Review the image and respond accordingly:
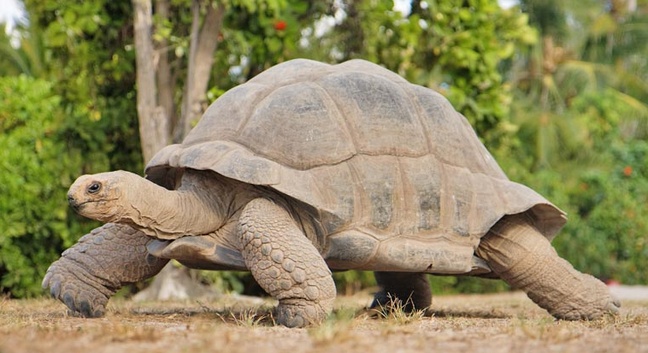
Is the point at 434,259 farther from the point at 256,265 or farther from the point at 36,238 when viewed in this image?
the point at 36,238

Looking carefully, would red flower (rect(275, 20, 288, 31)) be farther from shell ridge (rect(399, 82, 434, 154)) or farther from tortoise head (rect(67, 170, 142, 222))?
tortoise head (rect(67, 170, 142, 222))

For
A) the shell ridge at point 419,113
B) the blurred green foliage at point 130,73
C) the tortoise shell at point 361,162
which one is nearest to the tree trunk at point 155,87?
the blurred green foliage at point 130,73

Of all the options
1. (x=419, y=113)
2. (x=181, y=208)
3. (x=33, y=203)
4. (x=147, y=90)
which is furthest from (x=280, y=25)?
(x=181, y=208)

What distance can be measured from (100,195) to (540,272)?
2491 mm

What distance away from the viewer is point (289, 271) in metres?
4.12

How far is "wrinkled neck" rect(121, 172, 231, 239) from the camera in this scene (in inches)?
171

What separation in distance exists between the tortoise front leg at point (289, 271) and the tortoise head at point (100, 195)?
0.58 metres

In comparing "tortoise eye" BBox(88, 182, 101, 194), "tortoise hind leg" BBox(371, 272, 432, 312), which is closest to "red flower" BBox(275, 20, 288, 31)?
"tortoise hind leg" BBox(371, 272, 432, 312)

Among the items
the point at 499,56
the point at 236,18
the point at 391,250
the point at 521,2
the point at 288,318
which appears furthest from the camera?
the point at 521,2

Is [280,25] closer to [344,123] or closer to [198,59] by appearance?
[198,59]

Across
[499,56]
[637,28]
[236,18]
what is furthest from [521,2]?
[236,18]

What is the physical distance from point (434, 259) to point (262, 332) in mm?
1375

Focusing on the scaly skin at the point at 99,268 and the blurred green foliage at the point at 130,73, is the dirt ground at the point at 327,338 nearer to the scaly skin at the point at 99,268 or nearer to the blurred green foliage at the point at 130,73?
the scaly skin at the point at 99,268

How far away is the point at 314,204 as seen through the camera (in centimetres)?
434
